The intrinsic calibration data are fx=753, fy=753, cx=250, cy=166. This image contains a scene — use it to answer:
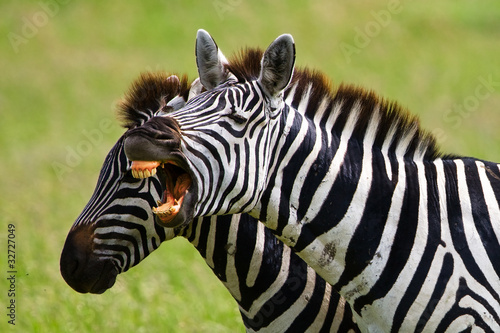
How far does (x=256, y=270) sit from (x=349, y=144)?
4.09 ft

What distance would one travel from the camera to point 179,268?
35.9 ft

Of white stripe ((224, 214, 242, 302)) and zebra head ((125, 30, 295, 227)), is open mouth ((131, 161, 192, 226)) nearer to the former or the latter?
zebra head ((125, 30, 295, 227))

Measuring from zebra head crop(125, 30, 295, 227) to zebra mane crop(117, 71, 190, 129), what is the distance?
1185mm

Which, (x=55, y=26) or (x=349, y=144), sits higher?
(x=55, y=26)

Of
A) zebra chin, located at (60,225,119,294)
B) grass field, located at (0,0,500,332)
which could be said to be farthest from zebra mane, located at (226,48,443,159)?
grass field, located at (0,0,500,332)

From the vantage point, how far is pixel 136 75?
25.9 meters

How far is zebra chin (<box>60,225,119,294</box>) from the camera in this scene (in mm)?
5004

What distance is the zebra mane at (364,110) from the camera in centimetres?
487

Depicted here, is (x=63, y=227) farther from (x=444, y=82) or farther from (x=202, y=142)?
(x=444, y=82)

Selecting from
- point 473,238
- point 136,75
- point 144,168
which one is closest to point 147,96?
point 144,168

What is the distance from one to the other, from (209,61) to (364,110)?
3.49 ft

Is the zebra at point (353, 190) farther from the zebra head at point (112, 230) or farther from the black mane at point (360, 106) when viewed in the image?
the zebra head at point (112, 230)

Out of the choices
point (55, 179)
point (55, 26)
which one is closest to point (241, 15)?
point (55, 26)

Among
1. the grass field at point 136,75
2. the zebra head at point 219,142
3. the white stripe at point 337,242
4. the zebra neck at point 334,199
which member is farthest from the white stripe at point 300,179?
the grass field at point 136,75
